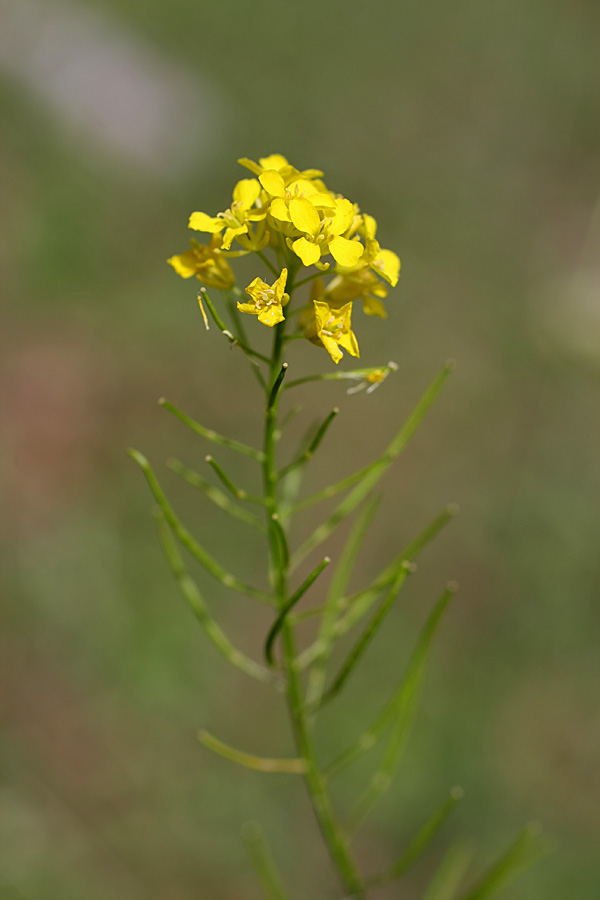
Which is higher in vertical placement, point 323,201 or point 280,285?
point 323,201

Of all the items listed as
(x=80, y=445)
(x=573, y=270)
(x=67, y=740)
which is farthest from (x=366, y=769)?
(x=573, y=270)

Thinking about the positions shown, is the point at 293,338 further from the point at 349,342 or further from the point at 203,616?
the point at 203,616

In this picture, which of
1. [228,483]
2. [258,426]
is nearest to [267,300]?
[228,483]

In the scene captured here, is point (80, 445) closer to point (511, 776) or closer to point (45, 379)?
point (45, 379)

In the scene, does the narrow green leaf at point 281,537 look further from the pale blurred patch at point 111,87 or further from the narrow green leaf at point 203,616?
the pale blurred patch at point 111,87

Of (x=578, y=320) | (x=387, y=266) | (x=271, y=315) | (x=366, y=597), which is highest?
(x=578, y=320)

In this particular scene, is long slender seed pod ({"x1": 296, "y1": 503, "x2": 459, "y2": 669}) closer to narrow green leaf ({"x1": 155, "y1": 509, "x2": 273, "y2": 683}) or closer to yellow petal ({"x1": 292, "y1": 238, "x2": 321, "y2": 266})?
narrow green leaf ({"x1": 155, "y1": 509, "x2": 273, "y2": 683})

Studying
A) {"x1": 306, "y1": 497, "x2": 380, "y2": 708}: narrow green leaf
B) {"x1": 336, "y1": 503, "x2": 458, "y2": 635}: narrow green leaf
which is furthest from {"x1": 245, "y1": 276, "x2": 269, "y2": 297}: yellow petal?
{"x1": 306, "y1": 497, "x2": 380, "y2": 708}: narrow green leaf

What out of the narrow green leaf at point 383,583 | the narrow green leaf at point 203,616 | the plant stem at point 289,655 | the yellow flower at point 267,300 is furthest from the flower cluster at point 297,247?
the narrow green leaf at point 203,616
